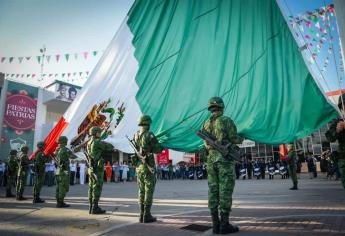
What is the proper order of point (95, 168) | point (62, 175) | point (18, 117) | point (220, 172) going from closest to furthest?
point (220, 172), point (95, 168), point (62, 175), point (18, 117)

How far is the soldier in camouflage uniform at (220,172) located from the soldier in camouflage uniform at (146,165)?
1.35 meters

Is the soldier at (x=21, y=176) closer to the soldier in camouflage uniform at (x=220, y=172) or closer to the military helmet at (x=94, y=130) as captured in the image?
the military helmet at (x=94, y=130)

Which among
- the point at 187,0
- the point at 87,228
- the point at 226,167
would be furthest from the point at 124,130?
the point at 187,0

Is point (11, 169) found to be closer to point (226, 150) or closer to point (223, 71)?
point (223, 71)

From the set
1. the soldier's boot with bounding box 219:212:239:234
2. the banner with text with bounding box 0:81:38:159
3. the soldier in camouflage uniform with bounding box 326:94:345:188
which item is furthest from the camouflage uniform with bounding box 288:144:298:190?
the banner with text with bounding box 0:81:38:159

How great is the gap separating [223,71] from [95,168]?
388cm

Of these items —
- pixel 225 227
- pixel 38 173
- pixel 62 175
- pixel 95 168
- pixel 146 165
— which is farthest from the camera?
pixel 38 173

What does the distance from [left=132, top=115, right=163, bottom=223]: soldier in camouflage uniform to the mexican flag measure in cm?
24

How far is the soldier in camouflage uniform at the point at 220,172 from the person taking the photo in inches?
178

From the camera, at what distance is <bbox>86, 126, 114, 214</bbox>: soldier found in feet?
23.0

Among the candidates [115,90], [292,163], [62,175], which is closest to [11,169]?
[62,175]

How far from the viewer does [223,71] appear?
244 inches

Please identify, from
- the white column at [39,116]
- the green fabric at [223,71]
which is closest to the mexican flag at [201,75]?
the green fabric at [223,71]

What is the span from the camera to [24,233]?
523 centimetres
